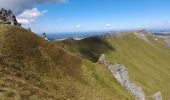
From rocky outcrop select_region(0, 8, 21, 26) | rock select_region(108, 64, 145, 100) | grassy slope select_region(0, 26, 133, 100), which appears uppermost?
rocky outcrop select_region(0, 8, 21, 26)

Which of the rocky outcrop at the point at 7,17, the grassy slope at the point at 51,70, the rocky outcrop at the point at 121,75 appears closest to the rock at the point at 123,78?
the rocky outcrop at the point at 121,75

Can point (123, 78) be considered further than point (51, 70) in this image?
Yes

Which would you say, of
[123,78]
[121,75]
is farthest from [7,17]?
[123,78]

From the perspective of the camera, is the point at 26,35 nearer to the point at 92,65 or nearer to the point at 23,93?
the point at 92,65

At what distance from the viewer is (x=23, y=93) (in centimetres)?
3456

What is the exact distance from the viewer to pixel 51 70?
57938 mm

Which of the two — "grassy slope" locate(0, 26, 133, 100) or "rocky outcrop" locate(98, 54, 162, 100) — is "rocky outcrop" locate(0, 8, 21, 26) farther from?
"rocky outcrop" locate(98, 54, 162, 100)

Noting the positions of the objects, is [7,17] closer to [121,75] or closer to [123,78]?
[121,75]

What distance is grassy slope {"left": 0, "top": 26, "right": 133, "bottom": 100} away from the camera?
164ft

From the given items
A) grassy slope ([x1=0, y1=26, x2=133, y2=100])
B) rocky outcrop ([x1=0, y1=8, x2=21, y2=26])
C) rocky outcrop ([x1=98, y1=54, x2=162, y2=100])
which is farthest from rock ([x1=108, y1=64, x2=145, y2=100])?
rocky outcrop ([x1=0, y1=8, x2=21, y2=26])

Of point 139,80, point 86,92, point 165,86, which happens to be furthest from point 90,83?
point 165,86

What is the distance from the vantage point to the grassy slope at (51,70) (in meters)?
50.1

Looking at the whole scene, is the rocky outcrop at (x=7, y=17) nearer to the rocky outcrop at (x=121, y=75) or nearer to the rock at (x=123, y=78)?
the rocky outcrop at (x=121, y=75)

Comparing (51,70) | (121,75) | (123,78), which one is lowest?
(123,78)
